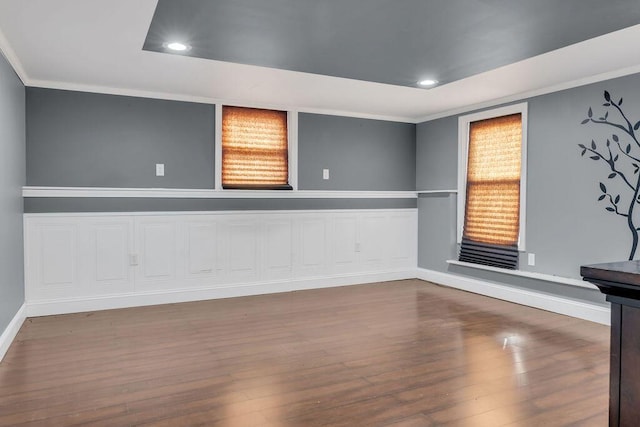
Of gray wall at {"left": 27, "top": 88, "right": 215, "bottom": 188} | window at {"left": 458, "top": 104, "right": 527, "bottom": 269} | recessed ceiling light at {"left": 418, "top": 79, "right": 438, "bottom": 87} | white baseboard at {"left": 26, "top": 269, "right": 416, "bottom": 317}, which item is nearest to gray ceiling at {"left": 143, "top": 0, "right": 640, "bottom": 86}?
recessed ceiling light at {"left": 418, "top": 79, "right": 438, "bottom": 87}

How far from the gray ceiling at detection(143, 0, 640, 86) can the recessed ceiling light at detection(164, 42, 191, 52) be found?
6 cm

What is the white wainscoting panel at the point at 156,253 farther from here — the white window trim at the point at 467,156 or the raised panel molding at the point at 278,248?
the white window trim at the point at 467,156

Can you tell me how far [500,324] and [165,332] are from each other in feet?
9.14

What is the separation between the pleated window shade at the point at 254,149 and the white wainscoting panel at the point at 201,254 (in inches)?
14.7

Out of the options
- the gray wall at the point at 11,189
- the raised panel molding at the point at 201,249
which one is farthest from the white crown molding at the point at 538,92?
the gray wall at the point at 11,189

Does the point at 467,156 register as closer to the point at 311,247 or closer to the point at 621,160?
the point at 621,160

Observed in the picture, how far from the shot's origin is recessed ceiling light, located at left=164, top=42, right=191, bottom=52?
308 cm

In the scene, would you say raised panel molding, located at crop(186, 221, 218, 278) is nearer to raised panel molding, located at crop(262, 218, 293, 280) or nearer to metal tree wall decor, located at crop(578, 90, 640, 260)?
raised panel molding, located at crop(262, 218, 293, 280)

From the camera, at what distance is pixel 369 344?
3.32m

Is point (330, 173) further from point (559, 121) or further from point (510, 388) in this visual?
point (510, 388)

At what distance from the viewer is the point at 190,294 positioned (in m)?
4.70

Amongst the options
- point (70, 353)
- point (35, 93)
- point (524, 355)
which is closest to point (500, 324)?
point (524, 355)

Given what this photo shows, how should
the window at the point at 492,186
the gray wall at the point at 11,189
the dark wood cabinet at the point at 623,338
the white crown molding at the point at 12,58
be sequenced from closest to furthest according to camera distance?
the dark wood cabinet at the point at 623,338 < the white crown molding at the point at 12,58 < the gray wall at the point at 11,189 < the window at the point at 492,186

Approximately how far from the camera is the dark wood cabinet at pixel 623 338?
1.05m
